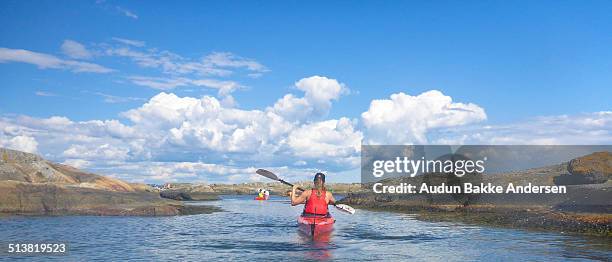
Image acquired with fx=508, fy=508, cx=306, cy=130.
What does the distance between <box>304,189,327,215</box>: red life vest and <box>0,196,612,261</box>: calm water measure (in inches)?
67.4

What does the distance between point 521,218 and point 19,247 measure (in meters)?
34.9

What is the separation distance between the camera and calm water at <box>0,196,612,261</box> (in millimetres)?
23500

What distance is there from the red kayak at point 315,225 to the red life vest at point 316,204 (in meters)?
0.37

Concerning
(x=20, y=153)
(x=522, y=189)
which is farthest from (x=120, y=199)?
(x=522, y=189)

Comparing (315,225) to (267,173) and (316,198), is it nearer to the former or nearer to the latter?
(316,198)

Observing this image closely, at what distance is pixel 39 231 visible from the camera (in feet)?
105

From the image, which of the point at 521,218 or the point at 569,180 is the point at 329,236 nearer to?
the point at 521,218

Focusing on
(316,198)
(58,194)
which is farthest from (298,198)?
(58,194)

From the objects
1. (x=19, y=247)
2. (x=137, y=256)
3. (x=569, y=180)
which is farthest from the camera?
(x=569, y=180)

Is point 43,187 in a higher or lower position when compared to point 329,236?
higher

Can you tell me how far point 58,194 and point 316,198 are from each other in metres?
25.8

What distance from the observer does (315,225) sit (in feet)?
98.8

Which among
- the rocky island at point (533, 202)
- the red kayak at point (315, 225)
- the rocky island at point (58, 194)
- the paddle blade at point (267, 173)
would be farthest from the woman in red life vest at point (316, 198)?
the rocky island at point (58, 194)

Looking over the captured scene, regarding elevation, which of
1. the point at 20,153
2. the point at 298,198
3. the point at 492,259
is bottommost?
the point at 492,259
